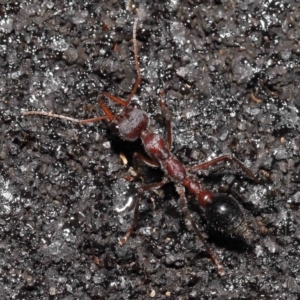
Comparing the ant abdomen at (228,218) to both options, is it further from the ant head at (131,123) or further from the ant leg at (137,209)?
the ant head at (131,123)

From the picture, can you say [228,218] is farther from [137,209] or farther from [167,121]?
[167,121]

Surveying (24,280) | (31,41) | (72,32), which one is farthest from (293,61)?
(24,280)

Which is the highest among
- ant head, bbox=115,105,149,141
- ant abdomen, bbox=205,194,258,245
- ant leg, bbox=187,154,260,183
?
ant head, bbox=115,105,149,141

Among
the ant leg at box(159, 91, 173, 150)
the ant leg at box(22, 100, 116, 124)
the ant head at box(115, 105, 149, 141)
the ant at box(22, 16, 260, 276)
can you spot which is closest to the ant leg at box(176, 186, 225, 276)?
the ant at box(22, 16, 260, 276)

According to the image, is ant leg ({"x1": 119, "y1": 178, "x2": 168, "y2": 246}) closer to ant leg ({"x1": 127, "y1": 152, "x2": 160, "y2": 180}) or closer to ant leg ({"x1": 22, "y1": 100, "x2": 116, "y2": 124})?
ant leg ({"x1": 127, "y1": 152, "x2": 160, "y2": 180})

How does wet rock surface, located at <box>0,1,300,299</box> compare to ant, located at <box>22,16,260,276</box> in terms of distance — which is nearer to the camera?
ant, located at <box>22,16,260,276</box>

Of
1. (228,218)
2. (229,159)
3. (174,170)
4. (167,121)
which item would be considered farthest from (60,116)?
(228,218)

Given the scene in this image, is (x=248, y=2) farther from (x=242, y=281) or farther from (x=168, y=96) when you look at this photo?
(x=242, y=281)
